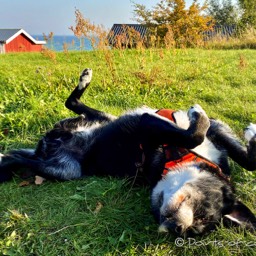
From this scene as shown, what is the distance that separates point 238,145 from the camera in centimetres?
330

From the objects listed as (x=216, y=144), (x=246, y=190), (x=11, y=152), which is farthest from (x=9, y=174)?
(x=246, y=190)

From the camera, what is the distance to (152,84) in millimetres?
5461

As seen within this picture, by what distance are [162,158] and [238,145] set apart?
0.78 m

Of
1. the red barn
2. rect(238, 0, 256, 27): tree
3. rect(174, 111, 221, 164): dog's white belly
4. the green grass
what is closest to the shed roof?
the red barn

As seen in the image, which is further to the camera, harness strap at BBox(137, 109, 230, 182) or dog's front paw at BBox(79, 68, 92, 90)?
dog's front paw at BBox(79, 68, 92, 90)

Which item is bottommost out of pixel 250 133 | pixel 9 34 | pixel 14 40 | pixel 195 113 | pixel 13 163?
pixel 13 163

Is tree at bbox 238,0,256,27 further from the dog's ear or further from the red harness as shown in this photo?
the dog's ear

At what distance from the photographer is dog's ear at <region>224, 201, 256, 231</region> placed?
2585 millimetres

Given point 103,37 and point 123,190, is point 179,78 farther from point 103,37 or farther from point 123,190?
point 123,190

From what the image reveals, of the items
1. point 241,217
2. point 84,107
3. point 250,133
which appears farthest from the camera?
point 84,107

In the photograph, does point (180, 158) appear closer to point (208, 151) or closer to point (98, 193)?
point (208, 151)

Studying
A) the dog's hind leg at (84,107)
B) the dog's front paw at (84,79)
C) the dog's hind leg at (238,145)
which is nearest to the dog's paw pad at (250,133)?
the dog's hind leg at (238,145)

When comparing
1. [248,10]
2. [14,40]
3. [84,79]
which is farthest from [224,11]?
[84,79]

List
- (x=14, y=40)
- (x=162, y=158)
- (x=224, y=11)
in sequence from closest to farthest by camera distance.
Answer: (x=162, y=158)
(x=14, y=40)
(x=224, y=11)
